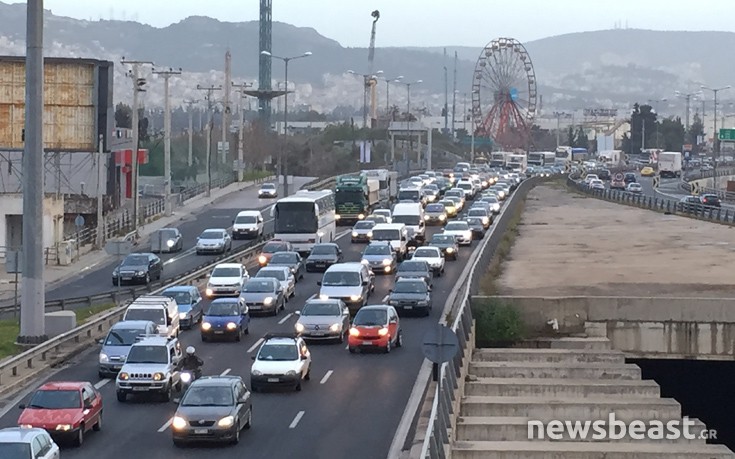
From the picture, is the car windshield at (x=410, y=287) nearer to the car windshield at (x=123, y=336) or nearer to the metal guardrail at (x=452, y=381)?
the metal guardrail at (x=452, y=381)

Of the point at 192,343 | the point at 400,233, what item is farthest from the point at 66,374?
the point at 400,233

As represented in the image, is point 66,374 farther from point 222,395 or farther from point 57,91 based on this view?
point 57,91

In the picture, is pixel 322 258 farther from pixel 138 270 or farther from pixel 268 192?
pixel 268 192

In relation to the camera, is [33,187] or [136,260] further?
[136,260]

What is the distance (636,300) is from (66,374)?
13949 mm

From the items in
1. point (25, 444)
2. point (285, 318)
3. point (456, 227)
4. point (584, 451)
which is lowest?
point (285, 318)

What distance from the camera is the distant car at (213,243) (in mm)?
66812

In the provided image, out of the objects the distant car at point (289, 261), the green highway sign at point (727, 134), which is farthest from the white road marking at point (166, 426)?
the green highway sign at point (727, 134)

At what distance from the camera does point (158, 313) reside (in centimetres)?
3791

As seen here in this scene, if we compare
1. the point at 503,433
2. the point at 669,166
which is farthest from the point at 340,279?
the point at 669,166

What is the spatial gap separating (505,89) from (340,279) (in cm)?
13471

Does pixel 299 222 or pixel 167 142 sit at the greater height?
pixel 167 142

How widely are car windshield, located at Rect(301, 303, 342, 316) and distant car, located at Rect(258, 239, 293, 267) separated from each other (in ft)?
58.1

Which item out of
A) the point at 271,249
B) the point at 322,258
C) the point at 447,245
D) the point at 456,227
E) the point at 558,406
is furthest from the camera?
the point at 456,227
